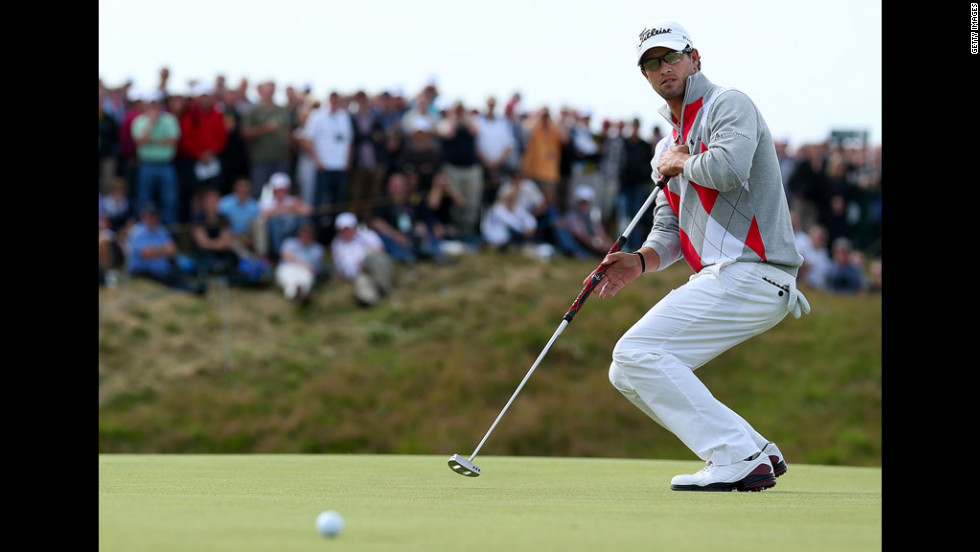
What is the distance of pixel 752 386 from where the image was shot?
857 inches

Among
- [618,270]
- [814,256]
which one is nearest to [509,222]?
[814,256]

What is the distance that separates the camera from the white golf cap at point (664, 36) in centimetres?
695

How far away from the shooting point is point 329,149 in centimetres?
1902

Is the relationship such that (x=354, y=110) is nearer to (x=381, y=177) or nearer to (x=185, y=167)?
(x=381, y=177)

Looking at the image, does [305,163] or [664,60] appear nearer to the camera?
[664,60]

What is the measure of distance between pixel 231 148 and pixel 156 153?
1074 millimetres

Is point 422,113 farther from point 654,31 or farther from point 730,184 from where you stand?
point 730,184

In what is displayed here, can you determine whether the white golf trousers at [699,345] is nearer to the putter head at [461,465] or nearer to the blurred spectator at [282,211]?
the putter head at [461,465]

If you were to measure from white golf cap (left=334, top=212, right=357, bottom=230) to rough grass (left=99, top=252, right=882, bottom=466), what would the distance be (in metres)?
1.64

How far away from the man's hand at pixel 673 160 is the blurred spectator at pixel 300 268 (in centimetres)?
1281

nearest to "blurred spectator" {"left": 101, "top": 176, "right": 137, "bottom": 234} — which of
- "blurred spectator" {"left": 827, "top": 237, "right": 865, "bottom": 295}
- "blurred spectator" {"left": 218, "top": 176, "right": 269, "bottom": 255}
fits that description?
"blurred spectator" {"left": 218, "top": 176, "right": 269, "bottom": 255}
